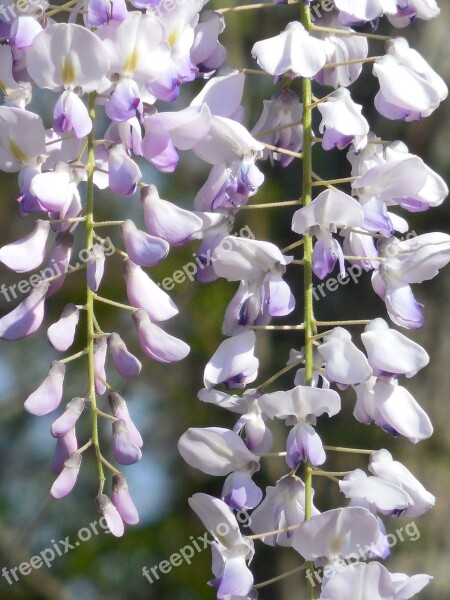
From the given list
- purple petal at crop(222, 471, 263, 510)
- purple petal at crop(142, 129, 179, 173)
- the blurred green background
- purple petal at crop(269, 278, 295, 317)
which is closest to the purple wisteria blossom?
purple petal at crop(222, 471, 263, 510)

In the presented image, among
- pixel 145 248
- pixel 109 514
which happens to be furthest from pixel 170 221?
pixel 109 514

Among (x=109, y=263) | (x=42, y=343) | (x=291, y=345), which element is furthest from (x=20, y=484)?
(x=291, y=345)

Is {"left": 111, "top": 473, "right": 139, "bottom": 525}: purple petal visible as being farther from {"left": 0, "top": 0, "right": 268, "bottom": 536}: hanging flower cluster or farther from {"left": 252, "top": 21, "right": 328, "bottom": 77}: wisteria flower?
{"left": 252, "top": 21, "right": 328, "bottom": 77}: wisteria flower

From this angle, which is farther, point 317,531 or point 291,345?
point 291,345

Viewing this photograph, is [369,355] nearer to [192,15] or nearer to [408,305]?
[408,305]

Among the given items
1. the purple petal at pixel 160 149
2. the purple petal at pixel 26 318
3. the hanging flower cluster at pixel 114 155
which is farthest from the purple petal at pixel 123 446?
the purple petal at pixel 160 149

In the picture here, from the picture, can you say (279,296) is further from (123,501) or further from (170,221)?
(123,501)
